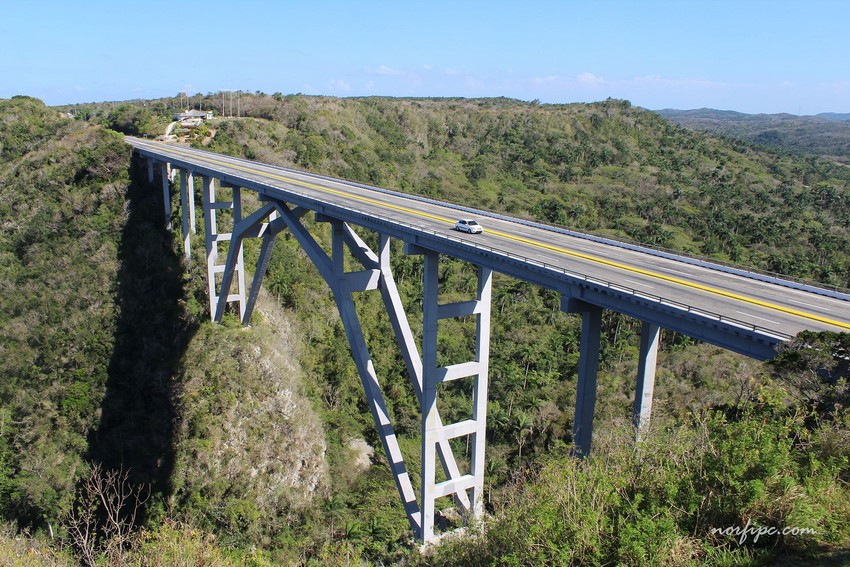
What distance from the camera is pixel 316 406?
40.6m

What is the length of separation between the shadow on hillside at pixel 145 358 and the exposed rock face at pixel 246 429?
4.52ft

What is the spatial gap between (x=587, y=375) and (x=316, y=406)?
2748 cm

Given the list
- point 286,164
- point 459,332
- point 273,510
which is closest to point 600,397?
point 459,332

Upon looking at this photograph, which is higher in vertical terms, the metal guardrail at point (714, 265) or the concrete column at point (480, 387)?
the metal guardrail at point (714, 265)

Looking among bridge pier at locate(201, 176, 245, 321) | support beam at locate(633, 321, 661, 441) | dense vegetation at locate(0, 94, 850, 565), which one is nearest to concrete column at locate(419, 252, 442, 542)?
dense vegetation at locate(0, 94, 850, 565)

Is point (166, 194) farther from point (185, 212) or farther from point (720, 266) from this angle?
point (720, 266)

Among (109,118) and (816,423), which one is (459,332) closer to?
(816,423)

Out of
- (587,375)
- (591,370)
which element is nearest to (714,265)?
(591,370)

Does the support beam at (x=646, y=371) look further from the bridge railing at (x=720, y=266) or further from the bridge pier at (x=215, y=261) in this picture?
the bridge pier at (x=215, y=261)

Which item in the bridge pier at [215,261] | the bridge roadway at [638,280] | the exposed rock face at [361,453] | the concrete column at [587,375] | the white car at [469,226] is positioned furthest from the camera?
the bridge pier at [215,261]

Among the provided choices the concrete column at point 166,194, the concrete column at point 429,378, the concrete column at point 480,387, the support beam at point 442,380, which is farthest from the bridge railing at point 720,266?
the concrete column at point 166,194

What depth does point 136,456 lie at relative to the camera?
3538 cm

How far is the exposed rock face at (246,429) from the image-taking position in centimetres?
3381

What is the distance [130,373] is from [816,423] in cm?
3881
